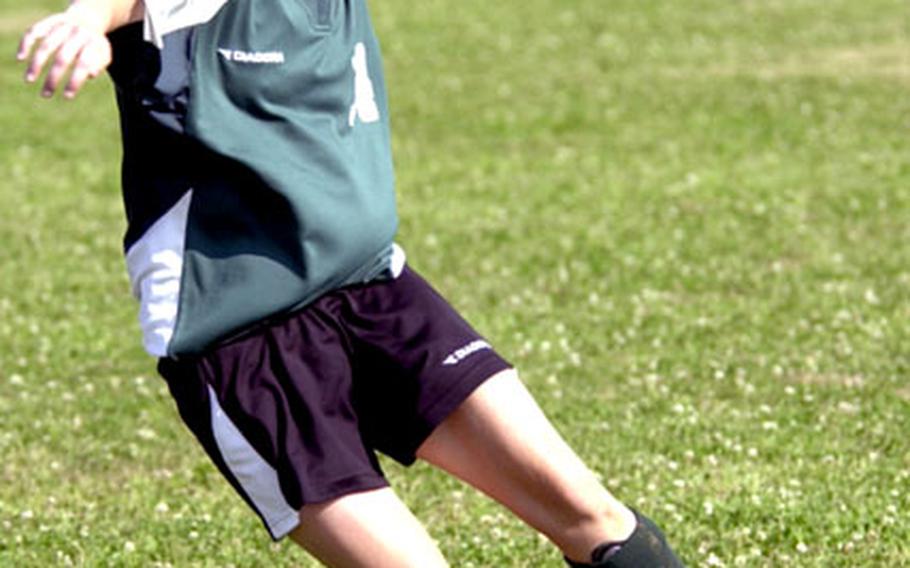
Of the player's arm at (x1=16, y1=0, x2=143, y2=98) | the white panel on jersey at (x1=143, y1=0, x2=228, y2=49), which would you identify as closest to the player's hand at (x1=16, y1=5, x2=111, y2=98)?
the player's arm at (x1=16, y1=0, x2=143, y2=98)

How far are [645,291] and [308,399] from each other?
24.3 feet

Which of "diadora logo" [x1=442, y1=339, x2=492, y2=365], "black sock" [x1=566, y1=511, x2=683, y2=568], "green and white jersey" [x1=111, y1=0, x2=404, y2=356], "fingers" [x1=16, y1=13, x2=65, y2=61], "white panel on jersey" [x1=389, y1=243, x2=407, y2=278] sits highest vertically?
"fingers" [x1=16, y1=13, x2=65, y2=61]

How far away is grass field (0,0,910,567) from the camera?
7.85 metres

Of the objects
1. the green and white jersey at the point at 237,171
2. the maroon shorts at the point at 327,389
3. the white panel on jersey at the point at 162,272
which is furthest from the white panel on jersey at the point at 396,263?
the white panel on jersey at the point at 162,272

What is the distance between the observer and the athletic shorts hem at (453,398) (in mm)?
5039

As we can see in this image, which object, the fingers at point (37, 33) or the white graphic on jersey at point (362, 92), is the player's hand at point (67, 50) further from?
the white graphic on jersey at point (362, 92)

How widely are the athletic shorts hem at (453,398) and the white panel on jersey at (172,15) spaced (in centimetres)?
105

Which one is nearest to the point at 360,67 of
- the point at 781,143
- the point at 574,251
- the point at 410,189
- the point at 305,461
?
the point at 305,461

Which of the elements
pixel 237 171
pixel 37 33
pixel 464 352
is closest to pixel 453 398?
pixel 464 352

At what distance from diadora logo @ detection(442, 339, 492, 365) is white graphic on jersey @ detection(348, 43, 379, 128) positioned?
61 cm

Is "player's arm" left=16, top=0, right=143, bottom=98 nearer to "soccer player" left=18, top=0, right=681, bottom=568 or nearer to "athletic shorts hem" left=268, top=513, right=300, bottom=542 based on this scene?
"soccer player" left=18, top=0, right=681, bottom=568

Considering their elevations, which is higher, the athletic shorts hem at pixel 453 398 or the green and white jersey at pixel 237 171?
the green and white jersey at pixel 237 171

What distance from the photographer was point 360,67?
521 cm

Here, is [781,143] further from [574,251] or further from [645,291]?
[645,291]
